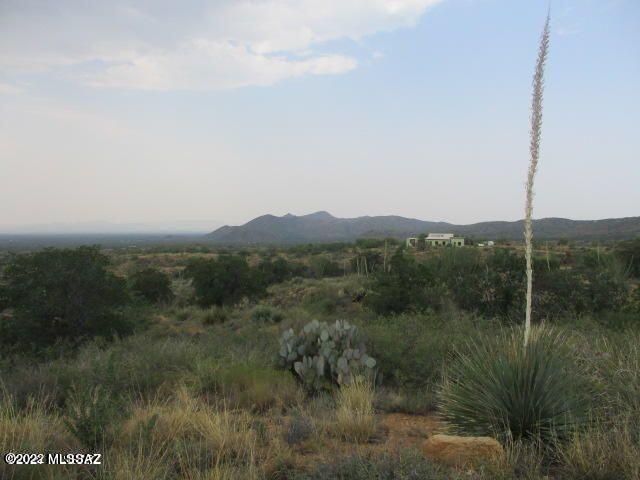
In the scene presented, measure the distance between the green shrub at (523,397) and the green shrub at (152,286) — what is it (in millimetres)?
22401

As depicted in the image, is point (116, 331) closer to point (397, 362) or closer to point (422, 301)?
point (397, 362)

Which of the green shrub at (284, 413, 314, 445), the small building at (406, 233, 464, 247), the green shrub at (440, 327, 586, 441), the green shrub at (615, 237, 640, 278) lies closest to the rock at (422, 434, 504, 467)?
the green shrub at (440, 327, 586, 441)

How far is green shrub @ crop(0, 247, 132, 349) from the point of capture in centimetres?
1074

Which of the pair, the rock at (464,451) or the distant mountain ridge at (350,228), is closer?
the rock at (464,451)

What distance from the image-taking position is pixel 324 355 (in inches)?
272

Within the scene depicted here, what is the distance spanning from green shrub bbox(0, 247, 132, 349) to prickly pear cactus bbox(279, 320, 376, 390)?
660 centimetres

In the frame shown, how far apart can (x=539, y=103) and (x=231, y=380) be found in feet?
17.6

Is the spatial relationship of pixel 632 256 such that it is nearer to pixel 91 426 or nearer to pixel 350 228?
pixel 91 426

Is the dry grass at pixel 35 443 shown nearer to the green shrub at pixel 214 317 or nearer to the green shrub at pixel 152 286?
the green shrub at pixel 214 317

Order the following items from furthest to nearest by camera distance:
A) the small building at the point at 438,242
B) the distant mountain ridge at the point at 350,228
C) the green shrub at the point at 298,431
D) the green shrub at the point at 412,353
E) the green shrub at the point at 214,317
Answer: the distant mountain ridge at the point at 350,228
the small building at the point at 438,242
the green shrub at the point at 214,317
the green shrub at the point at 412,353
the green shrub at the point at 298,431

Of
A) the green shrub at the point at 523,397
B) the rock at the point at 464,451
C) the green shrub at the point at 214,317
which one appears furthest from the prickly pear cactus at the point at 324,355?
the green shrub at the point at 214,317

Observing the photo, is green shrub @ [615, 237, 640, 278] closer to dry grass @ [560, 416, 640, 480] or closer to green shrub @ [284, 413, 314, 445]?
dry grass @ [560, 416, 640, 480]

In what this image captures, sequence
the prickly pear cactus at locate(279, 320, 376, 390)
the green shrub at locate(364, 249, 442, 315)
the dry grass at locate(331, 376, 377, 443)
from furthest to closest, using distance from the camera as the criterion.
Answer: the green shrub at locate(364, 249, 442, 315), the prickly pear cactus at locate(279, 320, 376, 390), the dry grass at locate(331, 376, 377, 443)

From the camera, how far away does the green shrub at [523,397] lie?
396 centimetres
